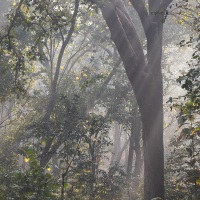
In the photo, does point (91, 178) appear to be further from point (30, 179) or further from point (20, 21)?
point (20, 21)

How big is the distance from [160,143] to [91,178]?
199 cm

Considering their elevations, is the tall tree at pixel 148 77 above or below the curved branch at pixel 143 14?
below

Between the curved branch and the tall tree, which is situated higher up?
the curved branch

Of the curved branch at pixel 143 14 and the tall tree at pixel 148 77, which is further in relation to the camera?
the curved branch at pixel 143 14

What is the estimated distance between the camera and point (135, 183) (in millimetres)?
14523

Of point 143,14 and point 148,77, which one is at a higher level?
point 143,14

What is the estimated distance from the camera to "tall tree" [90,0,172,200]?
7.24 meters

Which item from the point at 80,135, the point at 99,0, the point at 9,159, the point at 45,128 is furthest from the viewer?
the point at 9,159

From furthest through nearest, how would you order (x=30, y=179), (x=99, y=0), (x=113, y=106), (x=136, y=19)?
(x=136, y=19) < (x=113, y=106) < (x=99, y=0) < (x=30, y=179)

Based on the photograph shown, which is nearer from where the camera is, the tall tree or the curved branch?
the tall tree

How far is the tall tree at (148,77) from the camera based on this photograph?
7.24m

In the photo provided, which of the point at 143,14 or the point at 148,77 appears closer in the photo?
A: the point at 148,77

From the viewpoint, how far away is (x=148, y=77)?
7438mm

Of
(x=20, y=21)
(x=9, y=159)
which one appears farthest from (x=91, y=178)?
Answer: (x=9, y=159)
